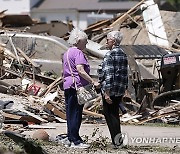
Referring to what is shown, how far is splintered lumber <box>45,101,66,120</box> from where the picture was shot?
13.0 metres

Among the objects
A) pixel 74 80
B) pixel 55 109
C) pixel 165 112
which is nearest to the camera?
pixel 74 80

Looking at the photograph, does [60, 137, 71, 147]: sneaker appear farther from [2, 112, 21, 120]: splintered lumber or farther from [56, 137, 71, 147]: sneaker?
[2, 112, 21, 120]: splintered lumber

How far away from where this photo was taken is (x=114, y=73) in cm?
927

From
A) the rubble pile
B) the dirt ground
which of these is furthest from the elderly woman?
the rubble pile

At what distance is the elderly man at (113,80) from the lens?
9266mm

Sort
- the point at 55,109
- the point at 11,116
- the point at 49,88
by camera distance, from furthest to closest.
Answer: the point at 49,88 → the point at 55,109 → the point at 11,116

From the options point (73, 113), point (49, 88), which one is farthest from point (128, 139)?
point (49, 88)

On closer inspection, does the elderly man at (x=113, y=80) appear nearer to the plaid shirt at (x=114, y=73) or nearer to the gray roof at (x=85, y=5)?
the plaid shirt at (x=114, y=73)

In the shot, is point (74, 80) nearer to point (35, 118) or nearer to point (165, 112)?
point (35, 118)

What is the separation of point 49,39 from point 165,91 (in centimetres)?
397

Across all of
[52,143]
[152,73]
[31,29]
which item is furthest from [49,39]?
[52,143]

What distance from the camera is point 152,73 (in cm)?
1528

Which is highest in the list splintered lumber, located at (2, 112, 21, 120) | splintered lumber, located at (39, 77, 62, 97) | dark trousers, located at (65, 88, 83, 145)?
dark trousers, located at (65, 88, 83, 145)

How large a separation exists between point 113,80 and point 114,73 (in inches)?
4.3
